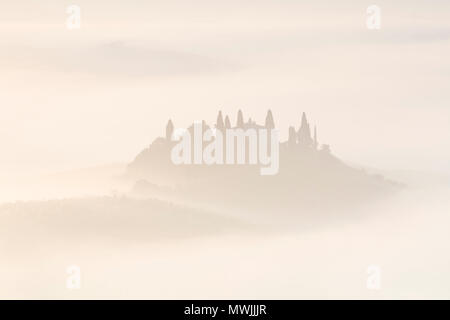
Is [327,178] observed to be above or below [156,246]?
above

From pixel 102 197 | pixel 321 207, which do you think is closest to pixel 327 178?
pixel 321 207

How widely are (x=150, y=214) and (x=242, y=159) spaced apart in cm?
320

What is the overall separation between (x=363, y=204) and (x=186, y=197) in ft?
17.5

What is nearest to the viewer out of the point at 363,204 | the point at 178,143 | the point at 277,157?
the point at 178,143

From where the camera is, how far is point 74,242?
18.5 meters

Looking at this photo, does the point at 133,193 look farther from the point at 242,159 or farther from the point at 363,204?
the point at 363,204

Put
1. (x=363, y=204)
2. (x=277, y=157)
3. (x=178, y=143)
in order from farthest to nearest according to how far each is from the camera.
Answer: (x=363, y=204), (x=277, y=157), (x=178, y=143)

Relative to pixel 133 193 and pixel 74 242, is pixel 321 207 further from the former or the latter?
pixel 74 242

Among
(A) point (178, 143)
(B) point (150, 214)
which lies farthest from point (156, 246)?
(A) point (178, 143)

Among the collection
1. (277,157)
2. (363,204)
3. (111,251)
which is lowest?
(111,251)

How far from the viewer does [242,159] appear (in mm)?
18641

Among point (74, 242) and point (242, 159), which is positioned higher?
point (242, 159)

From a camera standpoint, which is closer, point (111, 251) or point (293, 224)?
point (111, 251)

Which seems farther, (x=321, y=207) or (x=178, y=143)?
(x=321, y=207)
